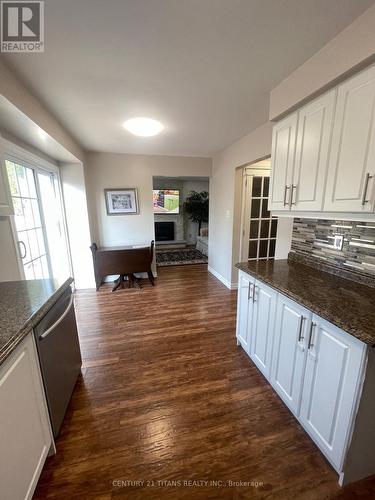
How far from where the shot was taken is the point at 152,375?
6.03ft

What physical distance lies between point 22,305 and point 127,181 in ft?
10.4

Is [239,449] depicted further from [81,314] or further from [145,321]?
[81,314]

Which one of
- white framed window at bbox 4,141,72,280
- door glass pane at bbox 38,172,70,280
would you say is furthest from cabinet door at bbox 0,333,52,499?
door glass pane at bbox 38,172,70,280

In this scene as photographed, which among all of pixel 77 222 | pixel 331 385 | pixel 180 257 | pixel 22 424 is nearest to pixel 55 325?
pixel 22 424

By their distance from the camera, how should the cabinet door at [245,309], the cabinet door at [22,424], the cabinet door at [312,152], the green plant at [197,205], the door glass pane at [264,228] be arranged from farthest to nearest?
the green plant at [197,205]
the door glass pane at [264,228]
the cabinet door at [245,309]
the cabinet door at [312,152]
the cabinet door at [22,424]

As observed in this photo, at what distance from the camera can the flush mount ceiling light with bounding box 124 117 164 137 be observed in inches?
88.9

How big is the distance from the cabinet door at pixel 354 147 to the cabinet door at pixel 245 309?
88cm

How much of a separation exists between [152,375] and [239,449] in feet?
2.81

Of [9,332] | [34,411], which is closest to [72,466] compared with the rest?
[34,411]

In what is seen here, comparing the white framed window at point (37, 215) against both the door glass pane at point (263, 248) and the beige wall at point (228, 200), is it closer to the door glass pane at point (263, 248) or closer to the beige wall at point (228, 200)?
the beige wall at point (228, 200)

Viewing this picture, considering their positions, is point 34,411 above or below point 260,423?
above

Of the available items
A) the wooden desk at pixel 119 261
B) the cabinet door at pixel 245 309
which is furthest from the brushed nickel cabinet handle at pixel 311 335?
the wooden desk at pixel 119 261

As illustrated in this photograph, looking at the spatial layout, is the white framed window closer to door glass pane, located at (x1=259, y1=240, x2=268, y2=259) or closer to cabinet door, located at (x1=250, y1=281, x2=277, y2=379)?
cabinet door, located at (x1=250, y1=281, x2=277, y2=379)

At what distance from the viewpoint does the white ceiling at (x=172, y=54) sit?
1057mm
